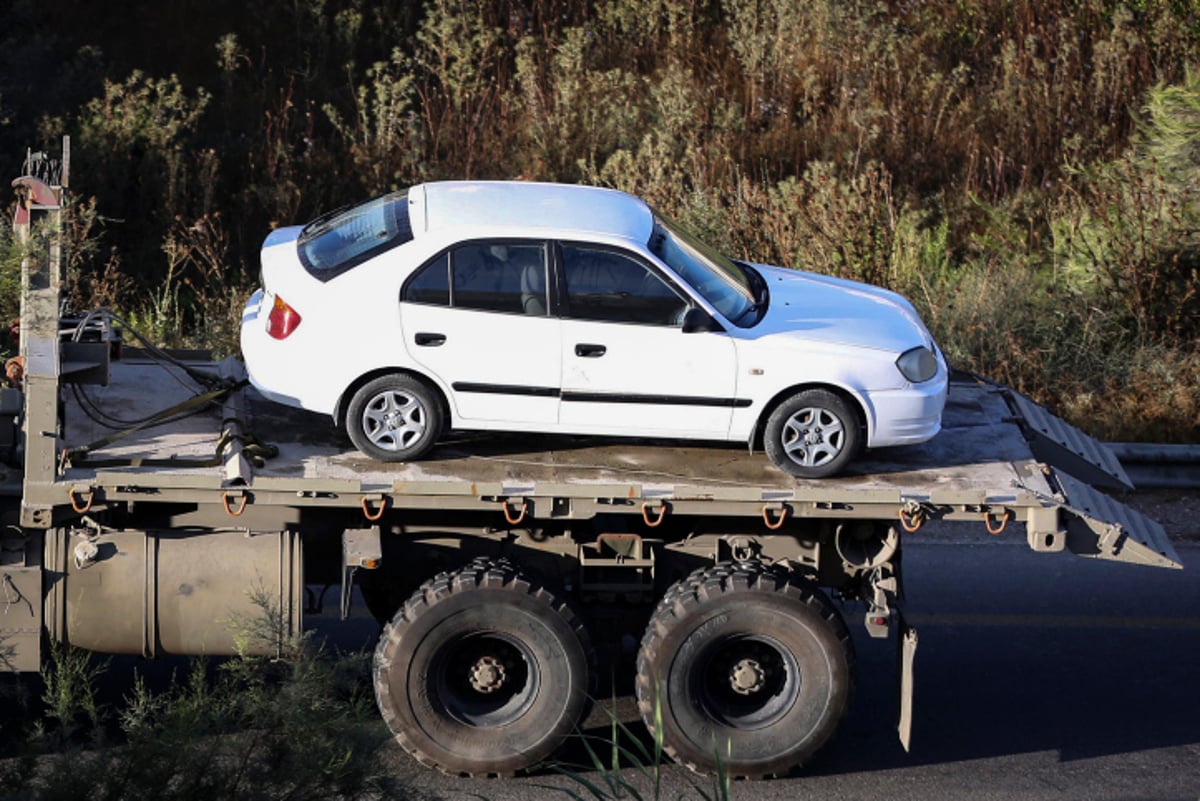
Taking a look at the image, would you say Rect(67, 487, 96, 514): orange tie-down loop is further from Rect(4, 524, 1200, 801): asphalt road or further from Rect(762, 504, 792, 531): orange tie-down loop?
Rect(762, 504, 792, 531): orange tie-down loop

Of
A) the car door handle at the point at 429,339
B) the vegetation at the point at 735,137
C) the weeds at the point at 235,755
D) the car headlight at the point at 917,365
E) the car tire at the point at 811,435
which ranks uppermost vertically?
the vegetation at the point at 735,137

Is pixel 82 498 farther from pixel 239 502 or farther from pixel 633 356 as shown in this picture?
pixel 633 356

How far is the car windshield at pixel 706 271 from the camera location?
802cm

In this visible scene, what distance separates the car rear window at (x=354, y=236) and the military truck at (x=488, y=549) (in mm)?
558

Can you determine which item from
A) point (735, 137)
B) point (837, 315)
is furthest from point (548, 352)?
point (735, 137)

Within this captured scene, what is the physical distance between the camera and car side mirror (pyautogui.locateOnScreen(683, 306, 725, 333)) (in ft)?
25.5

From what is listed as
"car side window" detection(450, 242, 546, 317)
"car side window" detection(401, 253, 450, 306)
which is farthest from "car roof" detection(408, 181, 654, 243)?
"car side window" detection(401, 253, 450, 306)

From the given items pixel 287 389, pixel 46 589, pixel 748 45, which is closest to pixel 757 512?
pixel 287 389

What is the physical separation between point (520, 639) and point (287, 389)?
5.27ft

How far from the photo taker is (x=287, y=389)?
7797 mm

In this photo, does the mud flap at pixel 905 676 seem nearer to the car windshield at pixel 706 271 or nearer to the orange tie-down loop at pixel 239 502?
the car windshield at pixel 706 271

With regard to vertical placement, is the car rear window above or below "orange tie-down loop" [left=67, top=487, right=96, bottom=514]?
above

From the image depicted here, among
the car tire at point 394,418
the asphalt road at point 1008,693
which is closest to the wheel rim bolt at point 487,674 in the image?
the asphalt road at point 1008,693

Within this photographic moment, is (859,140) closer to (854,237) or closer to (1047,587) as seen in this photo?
(854,237)
